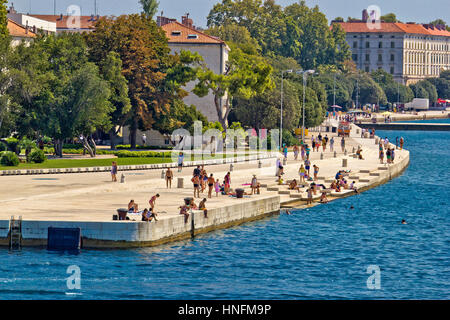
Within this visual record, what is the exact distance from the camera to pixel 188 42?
4156 inches

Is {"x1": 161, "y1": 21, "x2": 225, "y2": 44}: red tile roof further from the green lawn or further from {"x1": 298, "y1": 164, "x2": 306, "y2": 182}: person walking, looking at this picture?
{"x1": 298, "y1": 164, "x2": 306, "y2": 182}: person walking

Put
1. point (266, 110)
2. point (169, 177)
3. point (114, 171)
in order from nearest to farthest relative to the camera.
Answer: point (169, 177), point (114, 171), point (266, 110)

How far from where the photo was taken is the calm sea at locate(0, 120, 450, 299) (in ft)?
129

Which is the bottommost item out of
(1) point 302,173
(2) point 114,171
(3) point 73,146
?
(1) point 302,173

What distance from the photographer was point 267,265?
148 ft

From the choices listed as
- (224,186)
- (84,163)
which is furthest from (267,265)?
(84,163)

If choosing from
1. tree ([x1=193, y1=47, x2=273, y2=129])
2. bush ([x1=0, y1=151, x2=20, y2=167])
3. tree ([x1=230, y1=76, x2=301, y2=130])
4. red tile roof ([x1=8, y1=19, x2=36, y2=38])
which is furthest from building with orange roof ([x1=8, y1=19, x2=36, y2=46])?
bush ([x1=0, y1=151, x2=20, y2=167])

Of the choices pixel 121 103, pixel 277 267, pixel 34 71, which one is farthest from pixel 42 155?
pixel 277 267

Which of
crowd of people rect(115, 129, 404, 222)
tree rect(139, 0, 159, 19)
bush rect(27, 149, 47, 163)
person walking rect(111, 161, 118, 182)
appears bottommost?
crowd of people rect(115, 129, 404, 222)

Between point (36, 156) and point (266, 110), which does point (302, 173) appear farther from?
point (266, 110)
